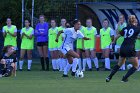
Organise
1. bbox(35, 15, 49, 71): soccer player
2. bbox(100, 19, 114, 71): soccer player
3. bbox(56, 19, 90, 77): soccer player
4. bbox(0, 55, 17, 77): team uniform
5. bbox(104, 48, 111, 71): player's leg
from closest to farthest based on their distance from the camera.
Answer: bbox(56, 19, 90, 77): soccer player → bbox(0, 55, 17, 77): team uniform → bbox(104, 48, 111, 71): player's leg → bbox(100, 19, 114, 71): soccer player → bbox(35, 15, 49, 71): soccer player

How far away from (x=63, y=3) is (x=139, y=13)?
23.4 ft

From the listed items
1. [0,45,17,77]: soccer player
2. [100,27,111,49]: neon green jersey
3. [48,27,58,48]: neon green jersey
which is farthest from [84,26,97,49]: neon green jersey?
[0,45,17,77]: soccer player

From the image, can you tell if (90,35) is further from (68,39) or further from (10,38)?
(68,39)

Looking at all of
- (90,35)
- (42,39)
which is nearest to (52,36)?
(42,39)

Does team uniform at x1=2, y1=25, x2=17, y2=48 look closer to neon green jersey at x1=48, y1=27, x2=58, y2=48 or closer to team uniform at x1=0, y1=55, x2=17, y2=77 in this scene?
neon green jersey at x1=48, y1=27, x2=58, y2=48

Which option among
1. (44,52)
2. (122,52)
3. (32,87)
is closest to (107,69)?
(44,52)

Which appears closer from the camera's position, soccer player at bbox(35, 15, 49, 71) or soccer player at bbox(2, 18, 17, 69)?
soccer player at bbox(35, 15, 49, 71)

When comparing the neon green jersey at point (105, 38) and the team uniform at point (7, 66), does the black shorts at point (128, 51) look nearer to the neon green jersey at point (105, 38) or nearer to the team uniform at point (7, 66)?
the team uniform at point (7, 66)

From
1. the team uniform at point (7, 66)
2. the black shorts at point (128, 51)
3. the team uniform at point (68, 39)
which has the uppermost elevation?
the team uniform at point (68, 39)

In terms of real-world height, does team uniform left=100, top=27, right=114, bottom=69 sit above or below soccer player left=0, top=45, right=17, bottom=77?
above

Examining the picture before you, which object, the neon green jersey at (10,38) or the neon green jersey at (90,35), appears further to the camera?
the neon green jersey at (10,38)

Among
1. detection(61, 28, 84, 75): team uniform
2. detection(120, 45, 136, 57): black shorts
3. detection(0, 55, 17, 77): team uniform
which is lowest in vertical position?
detection(0, 55, 17, 77): team uniform

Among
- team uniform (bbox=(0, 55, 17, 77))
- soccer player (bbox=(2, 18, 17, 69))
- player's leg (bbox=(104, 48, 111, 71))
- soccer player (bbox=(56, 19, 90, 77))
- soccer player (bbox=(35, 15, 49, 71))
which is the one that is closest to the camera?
soccer player (bbox=(56, 19, 90, 77))

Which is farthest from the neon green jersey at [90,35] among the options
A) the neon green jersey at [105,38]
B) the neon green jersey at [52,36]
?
the neon green jersey at [52,36]
